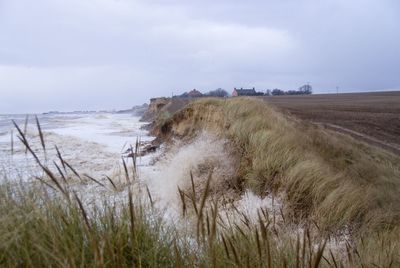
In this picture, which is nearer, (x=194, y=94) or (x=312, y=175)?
(x=312, y=175)

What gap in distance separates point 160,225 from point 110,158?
1132 centimetres

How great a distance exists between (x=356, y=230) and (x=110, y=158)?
10061 millimetres

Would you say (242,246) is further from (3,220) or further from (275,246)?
(3,220)

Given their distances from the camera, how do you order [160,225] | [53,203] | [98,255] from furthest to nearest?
[160,225], [53,203], [98,255]

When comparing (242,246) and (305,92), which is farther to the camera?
(305,92)

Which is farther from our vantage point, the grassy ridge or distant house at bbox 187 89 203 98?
distant house at bbox 187 89 203 98

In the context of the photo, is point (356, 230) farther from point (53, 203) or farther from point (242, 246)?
A: point (53, 203)

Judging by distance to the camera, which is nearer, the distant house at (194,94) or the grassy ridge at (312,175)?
the grassy ridge at (312,175)

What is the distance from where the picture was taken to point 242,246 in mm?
→ 3178

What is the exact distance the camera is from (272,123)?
10.9 metres

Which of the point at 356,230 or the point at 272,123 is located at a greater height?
the point at 272,123

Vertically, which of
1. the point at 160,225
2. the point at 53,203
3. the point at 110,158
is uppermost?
the point at 53,203

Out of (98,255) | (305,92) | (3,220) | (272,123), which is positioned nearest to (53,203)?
(3,220)

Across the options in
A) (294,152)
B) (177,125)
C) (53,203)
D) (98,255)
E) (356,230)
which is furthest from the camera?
(177,125)
